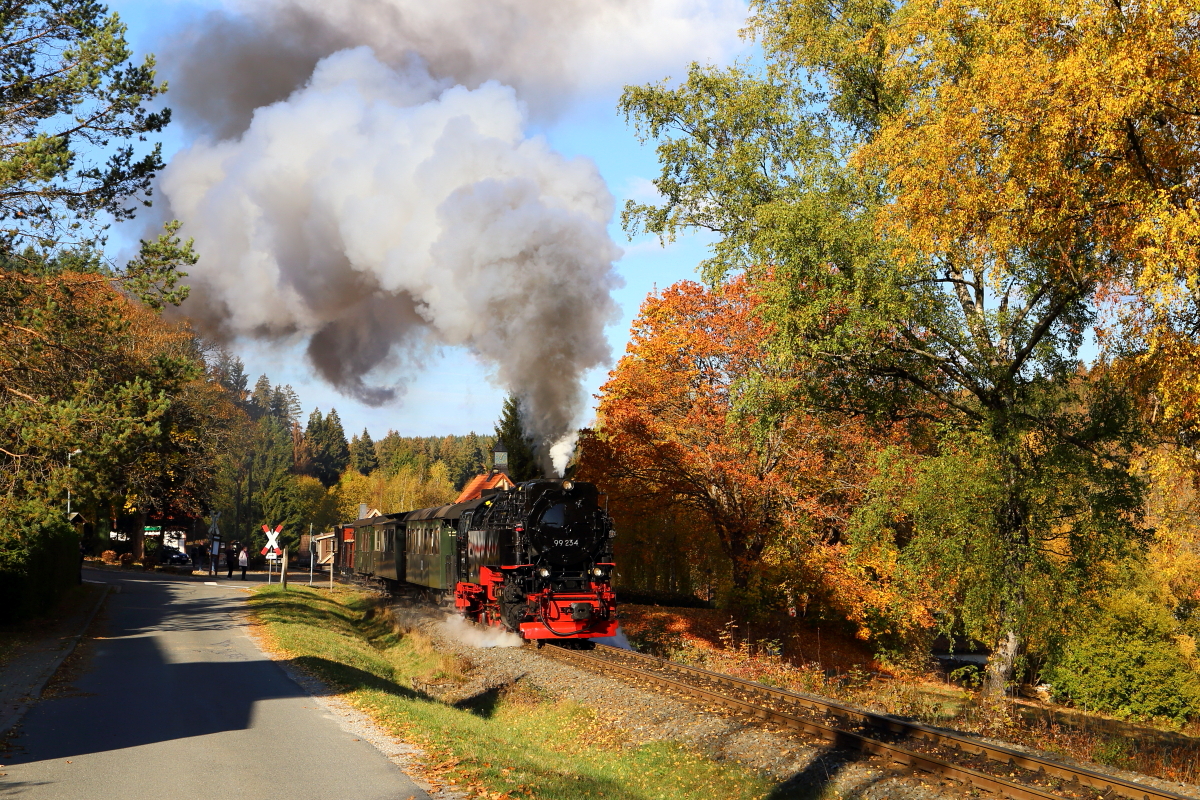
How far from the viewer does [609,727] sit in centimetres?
1320

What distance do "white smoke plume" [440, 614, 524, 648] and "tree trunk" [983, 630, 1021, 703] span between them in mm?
9939

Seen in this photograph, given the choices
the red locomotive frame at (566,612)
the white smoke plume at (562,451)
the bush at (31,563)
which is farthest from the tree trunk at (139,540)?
the red locomotive frame at (566,612)

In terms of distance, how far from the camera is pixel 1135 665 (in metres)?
28.4

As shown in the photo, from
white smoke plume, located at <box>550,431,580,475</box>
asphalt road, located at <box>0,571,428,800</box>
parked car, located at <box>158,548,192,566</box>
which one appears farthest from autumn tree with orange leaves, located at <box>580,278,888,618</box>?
parked car, located at <box>158,548,192,566</box>

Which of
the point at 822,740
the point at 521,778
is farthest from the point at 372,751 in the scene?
the point at 822,740

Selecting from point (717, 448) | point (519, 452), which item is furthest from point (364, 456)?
point (717, 448)

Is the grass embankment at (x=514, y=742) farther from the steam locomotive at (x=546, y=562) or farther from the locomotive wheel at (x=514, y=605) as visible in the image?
the steam locomotive at (x=546, y=562)

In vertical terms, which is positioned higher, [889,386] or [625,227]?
[625,227]

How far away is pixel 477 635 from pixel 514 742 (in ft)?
34.3

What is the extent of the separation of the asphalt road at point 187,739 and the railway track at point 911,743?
5531mm

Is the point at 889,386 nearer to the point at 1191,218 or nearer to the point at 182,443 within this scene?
the point at 1191,218

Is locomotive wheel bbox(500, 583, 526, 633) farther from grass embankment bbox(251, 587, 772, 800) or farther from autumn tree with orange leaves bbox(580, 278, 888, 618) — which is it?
autumn tree with orange leaves bbox(580, 278, 888, 618)

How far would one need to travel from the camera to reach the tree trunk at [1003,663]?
17.9 metres

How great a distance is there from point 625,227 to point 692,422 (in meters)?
6.83
